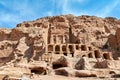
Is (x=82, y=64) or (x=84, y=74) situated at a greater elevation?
(x=82, y=64)

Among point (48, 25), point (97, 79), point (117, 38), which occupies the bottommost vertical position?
point (97, 79)

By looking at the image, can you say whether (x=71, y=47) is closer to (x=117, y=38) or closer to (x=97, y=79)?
(x=117, y=38)

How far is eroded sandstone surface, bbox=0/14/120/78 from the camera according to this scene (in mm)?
31508

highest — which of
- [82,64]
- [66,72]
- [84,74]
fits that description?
[82,64]

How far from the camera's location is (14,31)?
49.8 m

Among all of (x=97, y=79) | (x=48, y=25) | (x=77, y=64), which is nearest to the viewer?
(x=97, y=79)

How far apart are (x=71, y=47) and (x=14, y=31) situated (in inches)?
588

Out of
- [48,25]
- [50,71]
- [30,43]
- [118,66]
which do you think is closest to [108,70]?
[118,66]

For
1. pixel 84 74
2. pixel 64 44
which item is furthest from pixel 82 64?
pixel 64 44

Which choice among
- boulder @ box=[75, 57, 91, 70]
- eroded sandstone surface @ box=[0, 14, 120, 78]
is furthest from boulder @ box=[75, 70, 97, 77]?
boulder @ box=[75, 57, 91, 70]

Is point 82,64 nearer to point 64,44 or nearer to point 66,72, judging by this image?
point 66,72

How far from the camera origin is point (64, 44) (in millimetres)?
44656

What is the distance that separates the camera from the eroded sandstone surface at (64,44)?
103 ft

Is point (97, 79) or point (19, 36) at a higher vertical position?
point (19, 36)
